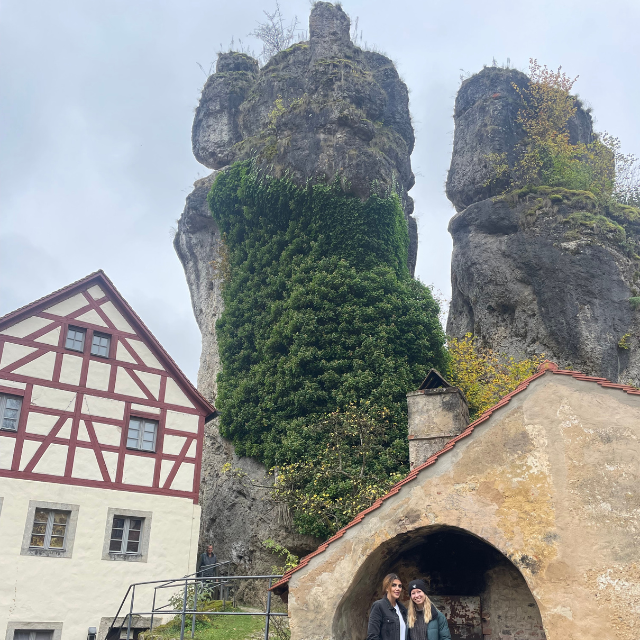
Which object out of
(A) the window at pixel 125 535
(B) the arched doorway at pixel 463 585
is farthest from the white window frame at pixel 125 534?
(B) the arched doorway at pixel 463 585

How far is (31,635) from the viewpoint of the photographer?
1494 cm

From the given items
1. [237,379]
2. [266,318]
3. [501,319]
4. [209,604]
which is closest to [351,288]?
[266,318]

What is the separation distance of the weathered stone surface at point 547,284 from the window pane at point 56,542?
56.3 ft

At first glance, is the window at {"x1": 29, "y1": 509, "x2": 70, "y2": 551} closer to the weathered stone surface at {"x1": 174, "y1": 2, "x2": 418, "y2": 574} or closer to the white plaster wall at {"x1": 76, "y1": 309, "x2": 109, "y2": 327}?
the white plaster wall at {"x1": 76, "y1": 309, "x2": 109, "y2": 327}

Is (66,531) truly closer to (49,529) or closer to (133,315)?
(49,529)

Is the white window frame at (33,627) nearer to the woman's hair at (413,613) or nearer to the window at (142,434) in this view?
the window at (142,434)

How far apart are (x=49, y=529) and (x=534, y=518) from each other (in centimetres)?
1173

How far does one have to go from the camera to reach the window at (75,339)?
58.7 feet

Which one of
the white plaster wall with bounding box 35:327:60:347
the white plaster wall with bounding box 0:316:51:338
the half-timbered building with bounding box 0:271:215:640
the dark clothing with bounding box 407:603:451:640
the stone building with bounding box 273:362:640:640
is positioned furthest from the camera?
the white plaster wall with bounding box 35:327:60:347

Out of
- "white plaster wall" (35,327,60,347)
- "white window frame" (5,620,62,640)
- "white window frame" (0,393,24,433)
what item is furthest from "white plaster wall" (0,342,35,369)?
"white window frame" (5,620,62,640)

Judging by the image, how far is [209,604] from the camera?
15930mm

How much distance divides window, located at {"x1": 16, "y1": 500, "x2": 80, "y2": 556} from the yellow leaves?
11.8 m

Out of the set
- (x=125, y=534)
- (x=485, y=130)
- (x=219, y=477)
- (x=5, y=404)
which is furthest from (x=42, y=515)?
(x=485, y=130)

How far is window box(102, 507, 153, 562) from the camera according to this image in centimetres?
1642
